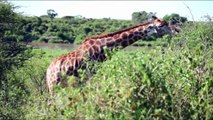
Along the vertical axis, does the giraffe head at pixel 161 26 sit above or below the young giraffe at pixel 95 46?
above

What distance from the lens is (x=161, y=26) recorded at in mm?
9312

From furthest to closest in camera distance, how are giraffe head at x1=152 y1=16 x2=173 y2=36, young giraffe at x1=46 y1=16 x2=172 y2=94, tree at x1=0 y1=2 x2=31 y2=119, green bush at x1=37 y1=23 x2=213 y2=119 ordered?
giraffe head at x1=152 y1=16 x2=173 y2=36 → tree at x1=0 y1=2 x2=31 y2=119 → young giraffe at x1=46 y1=16 x2=172 y2=94 → green bush at x1=37 y1=23 x2=213 y2=119

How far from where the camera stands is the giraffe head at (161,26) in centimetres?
930

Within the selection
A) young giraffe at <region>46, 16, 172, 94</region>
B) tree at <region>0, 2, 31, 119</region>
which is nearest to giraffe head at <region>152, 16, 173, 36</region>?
young giraffe at <region>46, 16, 172, 94</region>

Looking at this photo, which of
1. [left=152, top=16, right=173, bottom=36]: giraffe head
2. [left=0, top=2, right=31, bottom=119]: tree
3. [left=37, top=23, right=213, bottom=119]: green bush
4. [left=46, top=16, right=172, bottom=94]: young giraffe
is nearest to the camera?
[left=37, top=23, right=213, bottom=119]: green bush

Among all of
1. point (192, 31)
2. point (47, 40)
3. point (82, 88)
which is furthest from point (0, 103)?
point (47, 40)

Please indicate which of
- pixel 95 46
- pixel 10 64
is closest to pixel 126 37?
pixel 95 46

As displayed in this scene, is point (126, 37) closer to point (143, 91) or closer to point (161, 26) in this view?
point (161, 26)

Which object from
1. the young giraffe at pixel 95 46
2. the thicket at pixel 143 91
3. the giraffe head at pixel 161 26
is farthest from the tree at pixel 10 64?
the thicket at pixel 143 91

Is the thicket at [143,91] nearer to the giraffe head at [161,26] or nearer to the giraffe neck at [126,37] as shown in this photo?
the giraffe neck at [126,37]

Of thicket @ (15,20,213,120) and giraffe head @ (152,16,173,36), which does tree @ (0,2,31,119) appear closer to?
giraffe head @ (152,16,173,36)

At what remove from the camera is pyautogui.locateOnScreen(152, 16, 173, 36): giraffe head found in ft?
30.5

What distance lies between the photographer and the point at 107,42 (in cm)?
898

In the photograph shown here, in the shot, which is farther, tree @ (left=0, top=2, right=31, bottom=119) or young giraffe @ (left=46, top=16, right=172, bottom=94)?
tree @ (left=0, top=2, right=31, bottom=119)
